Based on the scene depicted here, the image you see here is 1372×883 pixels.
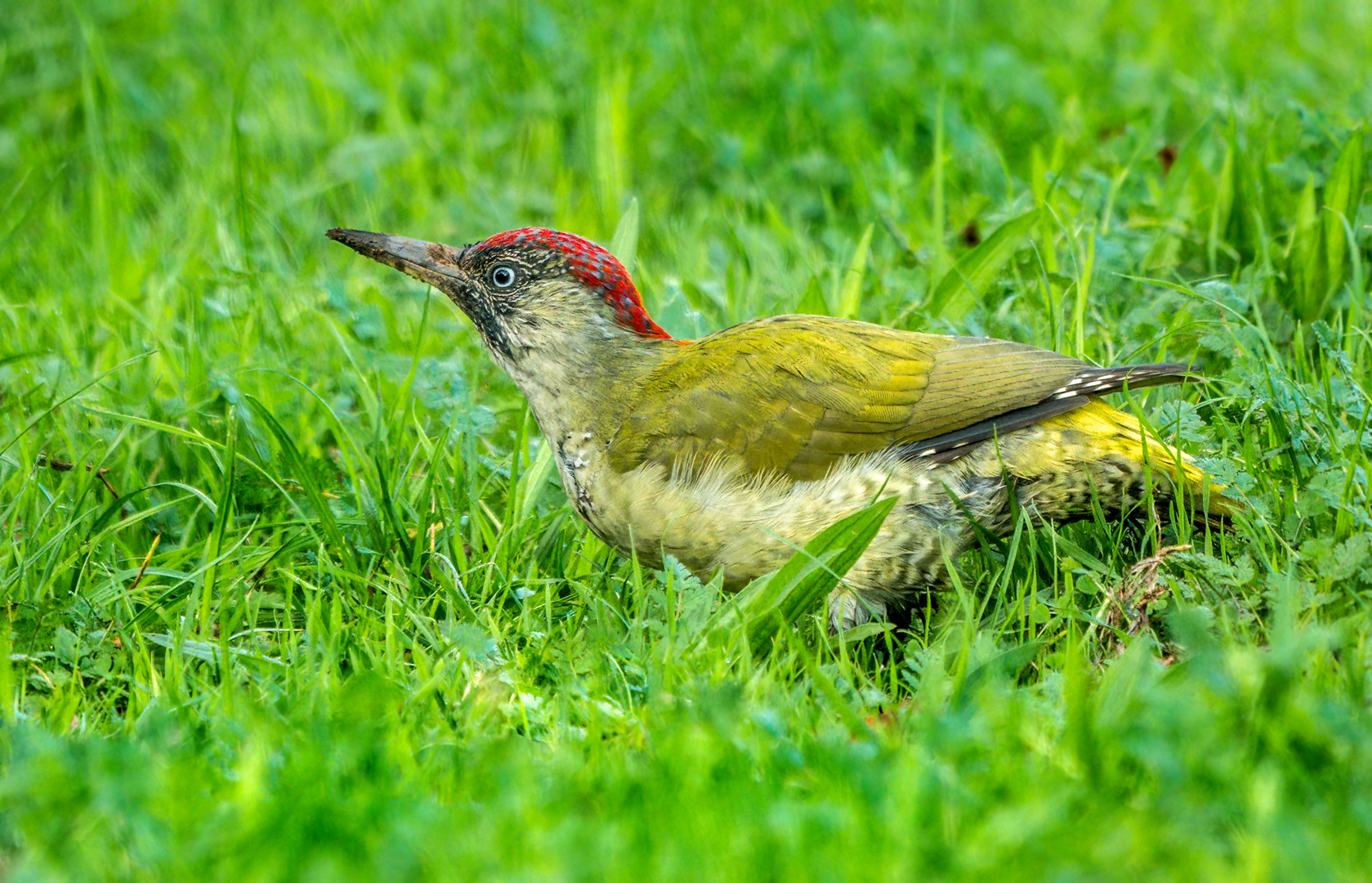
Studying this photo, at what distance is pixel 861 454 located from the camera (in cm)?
376

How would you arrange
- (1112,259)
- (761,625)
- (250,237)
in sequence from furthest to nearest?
(250,237) < (1112,259) < (761,625)

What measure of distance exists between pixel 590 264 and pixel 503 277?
278 mm

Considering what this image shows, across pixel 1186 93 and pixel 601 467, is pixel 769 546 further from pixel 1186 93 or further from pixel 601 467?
pixel 1186 93

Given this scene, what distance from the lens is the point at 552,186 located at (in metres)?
6.45

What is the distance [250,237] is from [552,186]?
156 centimetres

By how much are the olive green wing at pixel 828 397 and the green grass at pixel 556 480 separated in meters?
0.37

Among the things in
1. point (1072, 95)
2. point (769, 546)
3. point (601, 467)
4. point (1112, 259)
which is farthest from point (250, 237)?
point (1072, 95)

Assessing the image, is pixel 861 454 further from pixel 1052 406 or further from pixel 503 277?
pixel 503 277

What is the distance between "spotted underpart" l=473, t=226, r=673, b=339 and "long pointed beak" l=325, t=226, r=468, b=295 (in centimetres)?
12

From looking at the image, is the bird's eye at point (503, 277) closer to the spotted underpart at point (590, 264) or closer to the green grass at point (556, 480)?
the spotted underpart at point (590, 264)

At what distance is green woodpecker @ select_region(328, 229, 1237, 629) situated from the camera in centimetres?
368

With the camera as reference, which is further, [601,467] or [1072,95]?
[1072,95]

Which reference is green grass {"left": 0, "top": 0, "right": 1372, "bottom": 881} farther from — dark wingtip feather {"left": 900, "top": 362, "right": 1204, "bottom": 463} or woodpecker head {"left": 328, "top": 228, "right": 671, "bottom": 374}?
woodpecker head {"left": 328, "top": 228, "right": 671, "bottom": 374}

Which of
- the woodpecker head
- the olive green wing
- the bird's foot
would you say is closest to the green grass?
the bird's foot
